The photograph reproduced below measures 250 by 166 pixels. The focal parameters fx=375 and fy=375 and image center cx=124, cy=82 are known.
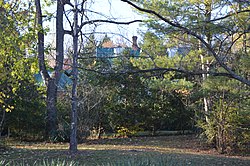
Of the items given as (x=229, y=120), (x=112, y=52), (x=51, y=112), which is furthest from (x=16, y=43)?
(x=229, y=120)

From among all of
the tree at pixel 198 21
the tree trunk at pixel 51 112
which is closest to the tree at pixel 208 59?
the tree at pixel 198 21

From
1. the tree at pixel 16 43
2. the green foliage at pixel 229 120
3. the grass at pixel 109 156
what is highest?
the tree at pixel 16 43

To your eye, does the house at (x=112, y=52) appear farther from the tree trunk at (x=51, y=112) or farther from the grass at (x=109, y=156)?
the tree trunk at (x=51, y=112)

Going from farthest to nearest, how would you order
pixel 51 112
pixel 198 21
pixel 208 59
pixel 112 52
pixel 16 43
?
pixel 51 112 < pixel 208 59 < pixel 112 52 < pixel 16 43 < pixel 198 21

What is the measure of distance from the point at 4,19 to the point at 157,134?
8.63m

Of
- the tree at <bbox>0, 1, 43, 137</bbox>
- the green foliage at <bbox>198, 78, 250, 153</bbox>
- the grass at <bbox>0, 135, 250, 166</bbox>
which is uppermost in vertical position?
the tree at <bbox>0, 1, 43, 137</bbox>

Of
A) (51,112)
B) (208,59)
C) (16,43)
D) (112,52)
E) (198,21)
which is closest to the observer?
(198,21)

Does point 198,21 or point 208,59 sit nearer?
point 198,21

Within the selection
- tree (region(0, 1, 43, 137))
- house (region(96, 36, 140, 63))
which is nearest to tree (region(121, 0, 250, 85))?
house (region(96, 36, 140, 63))

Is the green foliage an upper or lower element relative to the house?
lower

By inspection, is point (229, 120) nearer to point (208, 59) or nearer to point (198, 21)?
point (208, 59)

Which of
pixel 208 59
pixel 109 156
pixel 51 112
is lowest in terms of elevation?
pixel 109 156

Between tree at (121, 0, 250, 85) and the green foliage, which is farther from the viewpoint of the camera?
the green foliage

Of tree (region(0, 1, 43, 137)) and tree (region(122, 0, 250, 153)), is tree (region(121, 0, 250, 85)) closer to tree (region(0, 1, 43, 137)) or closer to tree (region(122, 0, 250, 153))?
tree (region(122, 0, 250, 153))
